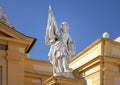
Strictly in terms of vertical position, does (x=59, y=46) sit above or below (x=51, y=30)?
below

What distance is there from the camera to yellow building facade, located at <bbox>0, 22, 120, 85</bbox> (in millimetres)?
15845

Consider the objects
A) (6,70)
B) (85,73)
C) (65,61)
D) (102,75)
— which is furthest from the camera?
(85,73)

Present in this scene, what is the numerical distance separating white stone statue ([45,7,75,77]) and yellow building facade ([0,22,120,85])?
0.66 meters

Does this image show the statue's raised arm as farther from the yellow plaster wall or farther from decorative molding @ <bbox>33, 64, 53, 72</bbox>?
decorative molding @ <bbox>33, 64, 53, 72</bbox>

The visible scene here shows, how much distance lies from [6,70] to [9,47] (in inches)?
42.9

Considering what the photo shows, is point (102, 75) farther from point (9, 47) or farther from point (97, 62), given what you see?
point (9, 47)

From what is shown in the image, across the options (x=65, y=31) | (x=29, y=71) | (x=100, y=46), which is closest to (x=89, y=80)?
(x=100, y=46)

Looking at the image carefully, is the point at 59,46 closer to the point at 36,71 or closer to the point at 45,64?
the point at 36,71

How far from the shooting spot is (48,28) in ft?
49.9

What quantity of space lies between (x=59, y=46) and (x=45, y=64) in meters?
4.54

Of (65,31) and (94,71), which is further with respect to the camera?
(94,71)

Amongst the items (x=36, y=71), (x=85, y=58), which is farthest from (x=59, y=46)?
(x=85, y=58)

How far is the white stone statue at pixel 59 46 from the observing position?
14641 millimetres

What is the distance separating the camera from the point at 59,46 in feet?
48.5
